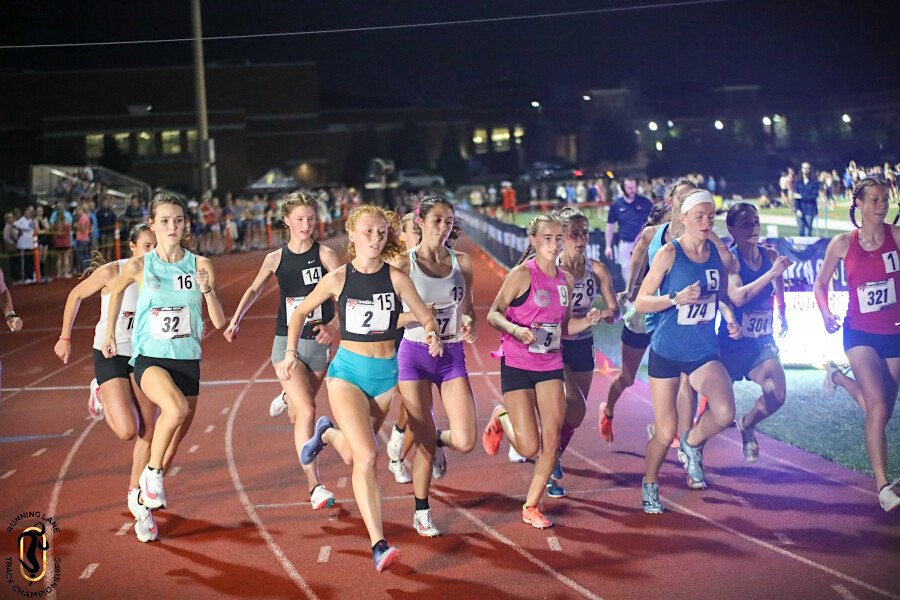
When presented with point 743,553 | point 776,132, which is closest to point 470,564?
point 743,553

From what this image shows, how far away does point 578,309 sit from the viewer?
8133mm

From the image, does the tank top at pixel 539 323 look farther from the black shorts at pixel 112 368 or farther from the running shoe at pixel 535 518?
the black shorts at pixel 112 368

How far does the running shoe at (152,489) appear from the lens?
6805 millimetres

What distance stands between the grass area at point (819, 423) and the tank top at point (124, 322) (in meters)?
5.48

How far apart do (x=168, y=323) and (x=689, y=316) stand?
361 cm

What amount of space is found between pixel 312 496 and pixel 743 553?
2.94 metres

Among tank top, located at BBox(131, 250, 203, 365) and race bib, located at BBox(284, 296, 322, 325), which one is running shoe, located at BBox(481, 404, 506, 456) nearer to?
race bib, located at BBox(284, 296, 322, 325)

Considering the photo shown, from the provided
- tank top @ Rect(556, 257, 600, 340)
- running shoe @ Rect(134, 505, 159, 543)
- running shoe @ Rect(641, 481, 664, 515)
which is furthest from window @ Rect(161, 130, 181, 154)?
running shoe @ Rect(641, 481, 664, 515)

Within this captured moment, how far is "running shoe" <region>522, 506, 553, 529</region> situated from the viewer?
6836mm

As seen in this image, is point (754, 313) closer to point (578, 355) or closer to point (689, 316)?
point (689, 316)

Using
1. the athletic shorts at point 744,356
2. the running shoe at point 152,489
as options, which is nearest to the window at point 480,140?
the athletic shorts at point 744,356

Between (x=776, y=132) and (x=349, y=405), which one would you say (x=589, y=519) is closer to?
(x=349, y=405)

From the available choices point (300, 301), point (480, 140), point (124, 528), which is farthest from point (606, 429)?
point (480, 140)

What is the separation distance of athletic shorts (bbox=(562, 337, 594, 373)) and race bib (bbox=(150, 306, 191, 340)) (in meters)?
2.90
